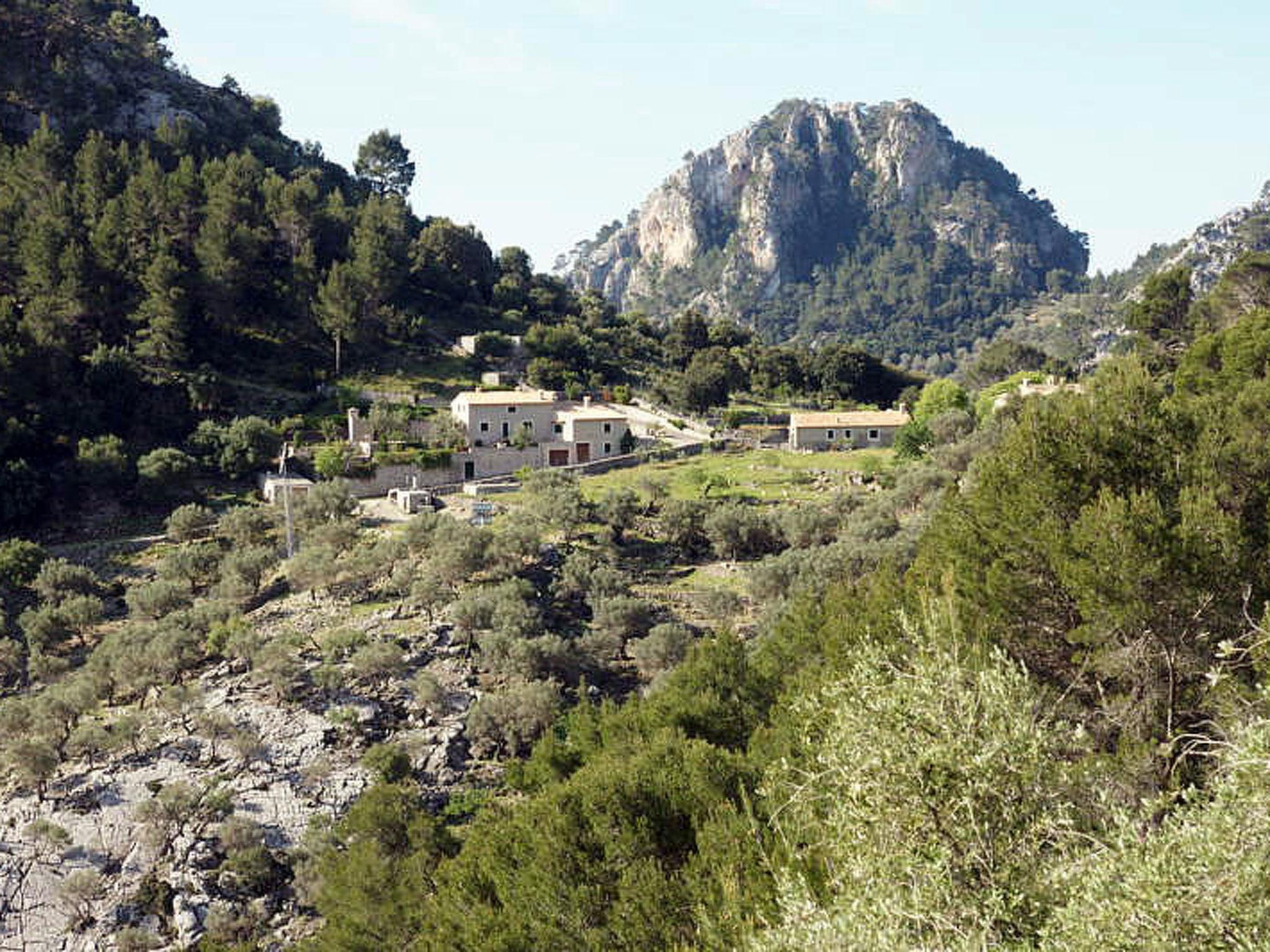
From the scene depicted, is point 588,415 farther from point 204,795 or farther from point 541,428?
point 204,795

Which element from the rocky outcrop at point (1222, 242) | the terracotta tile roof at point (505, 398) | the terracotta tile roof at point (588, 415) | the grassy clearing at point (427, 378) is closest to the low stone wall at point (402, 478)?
the terracotta tile roof at point (505, 398)

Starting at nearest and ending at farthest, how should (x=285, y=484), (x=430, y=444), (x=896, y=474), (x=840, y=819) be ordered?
(x=840, y=819)
(x=285, y=484)
(x=896, y=474)
(x=430, y=444)

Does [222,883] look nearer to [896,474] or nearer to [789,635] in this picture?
[789,635]

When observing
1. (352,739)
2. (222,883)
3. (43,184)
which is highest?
(43,184)

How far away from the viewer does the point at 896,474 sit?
4688 cm

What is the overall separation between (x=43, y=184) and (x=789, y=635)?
66717 mm

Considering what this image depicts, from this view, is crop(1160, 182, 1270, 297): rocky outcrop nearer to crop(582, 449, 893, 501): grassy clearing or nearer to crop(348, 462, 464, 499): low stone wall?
crop(582, 449, 893, 501): grassy clearing

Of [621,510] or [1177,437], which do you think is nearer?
[1177,437]

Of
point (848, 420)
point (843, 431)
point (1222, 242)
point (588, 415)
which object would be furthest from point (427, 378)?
point (1222, 242)

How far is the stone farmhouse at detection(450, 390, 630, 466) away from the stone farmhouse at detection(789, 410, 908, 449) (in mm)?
11554

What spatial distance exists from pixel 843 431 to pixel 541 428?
19786 mm

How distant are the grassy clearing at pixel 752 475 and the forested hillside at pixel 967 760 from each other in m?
21.6

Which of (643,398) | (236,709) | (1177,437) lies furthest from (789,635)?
(643,398)

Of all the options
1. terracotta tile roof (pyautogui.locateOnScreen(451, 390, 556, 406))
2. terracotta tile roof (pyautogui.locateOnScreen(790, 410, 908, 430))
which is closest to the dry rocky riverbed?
terracotta tile roof (pyautogui.locateOnScreen(451, 390, 556, 406))
